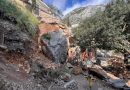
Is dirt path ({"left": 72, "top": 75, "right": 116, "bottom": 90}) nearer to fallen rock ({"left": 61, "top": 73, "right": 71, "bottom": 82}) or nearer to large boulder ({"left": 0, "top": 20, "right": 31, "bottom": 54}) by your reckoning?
fallen rock ({"left": 61, "top": 73, "right": 71, "bottom": 82})

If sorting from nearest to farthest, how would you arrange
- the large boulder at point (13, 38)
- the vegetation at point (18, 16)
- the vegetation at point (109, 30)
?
1. the large boulder at point (13, 38)
2. the vegetation at point (18, 16)
3. the vegetation at point (109, 30)

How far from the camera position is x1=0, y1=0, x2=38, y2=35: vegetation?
51.6 ft

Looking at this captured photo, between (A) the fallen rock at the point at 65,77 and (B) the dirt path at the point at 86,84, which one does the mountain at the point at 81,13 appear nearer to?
(B) the dirt path at the point at 86,84

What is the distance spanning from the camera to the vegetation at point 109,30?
22.8 meters

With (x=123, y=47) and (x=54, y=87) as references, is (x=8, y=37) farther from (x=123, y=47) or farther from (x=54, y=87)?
(x=123, y=47)

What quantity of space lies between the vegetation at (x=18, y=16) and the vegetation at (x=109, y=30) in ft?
19.5

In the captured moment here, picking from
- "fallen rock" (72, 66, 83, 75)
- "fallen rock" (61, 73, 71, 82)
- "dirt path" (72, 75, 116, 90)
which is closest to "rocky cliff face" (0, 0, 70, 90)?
"fallen rock" (61, 73, 71, 82)

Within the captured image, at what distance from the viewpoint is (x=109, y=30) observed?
22609mm

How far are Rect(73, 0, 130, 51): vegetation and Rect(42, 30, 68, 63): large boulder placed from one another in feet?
14.0

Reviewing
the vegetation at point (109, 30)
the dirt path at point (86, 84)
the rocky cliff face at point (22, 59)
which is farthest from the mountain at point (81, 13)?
the dirt path at point (86, 84)

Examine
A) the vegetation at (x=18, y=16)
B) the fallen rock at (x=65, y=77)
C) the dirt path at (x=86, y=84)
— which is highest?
the vegetation at (x=18, y=16)

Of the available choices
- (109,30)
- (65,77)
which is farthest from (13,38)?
(109,30)

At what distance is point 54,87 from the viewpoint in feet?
45.3

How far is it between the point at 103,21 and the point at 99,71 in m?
6.21
